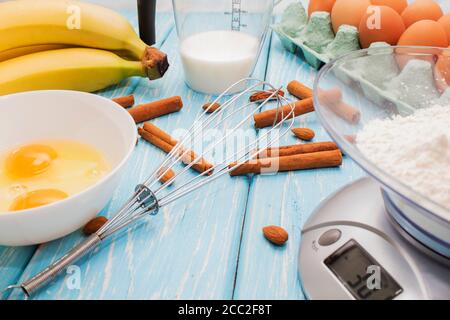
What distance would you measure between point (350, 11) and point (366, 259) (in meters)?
0.59

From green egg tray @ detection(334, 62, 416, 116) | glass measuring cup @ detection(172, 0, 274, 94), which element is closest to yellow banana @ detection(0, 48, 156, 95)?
glass measuring cup @ detection(172, 0, 274, 94)

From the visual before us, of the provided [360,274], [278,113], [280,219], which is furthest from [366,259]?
[278,113]

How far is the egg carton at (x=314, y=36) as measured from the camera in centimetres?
86

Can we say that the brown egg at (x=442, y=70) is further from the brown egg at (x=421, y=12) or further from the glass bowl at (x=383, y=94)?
the brown egg at (x=421, y=12)

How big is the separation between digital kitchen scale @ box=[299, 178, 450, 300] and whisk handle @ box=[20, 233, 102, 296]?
0.73 ft

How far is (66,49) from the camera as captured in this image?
0.82 m

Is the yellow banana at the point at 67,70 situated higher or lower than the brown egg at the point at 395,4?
lower

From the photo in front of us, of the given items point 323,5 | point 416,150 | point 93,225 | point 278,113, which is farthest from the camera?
point 323,5

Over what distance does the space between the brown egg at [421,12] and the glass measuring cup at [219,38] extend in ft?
0.82

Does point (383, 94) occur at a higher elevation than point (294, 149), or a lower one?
higher

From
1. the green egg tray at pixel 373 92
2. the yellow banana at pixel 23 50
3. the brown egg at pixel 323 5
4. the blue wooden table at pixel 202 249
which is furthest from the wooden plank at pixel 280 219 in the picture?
the yellow banana at pixel 23 50

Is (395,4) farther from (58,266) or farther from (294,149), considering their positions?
(58,266)

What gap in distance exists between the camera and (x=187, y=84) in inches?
34.2
